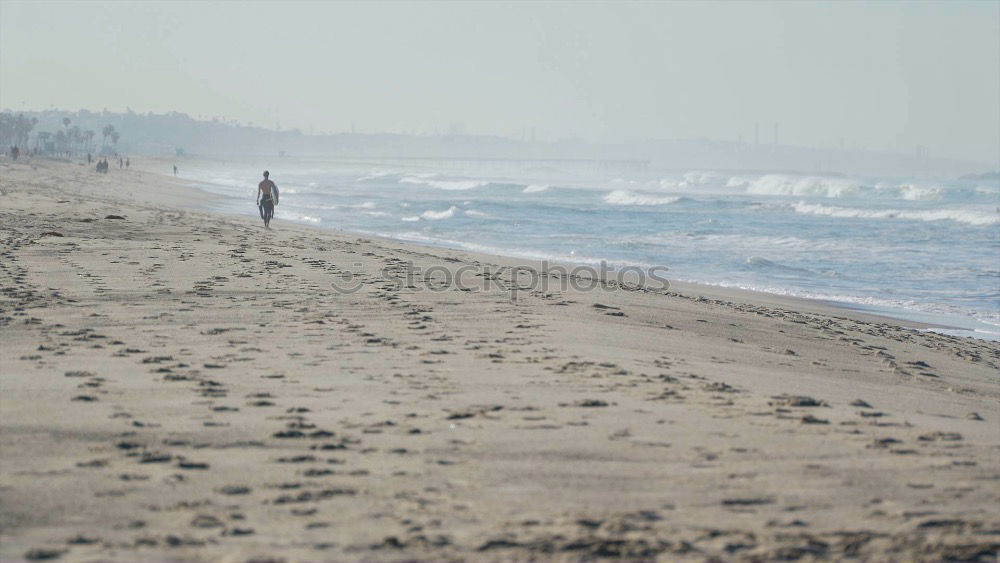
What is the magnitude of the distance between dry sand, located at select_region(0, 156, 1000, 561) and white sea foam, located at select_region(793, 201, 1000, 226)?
122 ft

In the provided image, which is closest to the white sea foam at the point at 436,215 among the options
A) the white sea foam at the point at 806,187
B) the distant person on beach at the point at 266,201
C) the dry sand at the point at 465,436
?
the distant person on beach at the point at 266,201

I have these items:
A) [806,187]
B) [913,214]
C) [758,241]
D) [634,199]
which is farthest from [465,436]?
[806,187]

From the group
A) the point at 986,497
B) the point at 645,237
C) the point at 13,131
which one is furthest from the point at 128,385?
the point at 13,131

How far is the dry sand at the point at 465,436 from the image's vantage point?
375 cm

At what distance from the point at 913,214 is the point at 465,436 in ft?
157

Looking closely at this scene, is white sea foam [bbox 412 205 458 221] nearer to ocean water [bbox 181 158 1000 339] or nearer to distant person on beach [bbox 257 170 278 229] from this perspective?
ocean water [bbox 181 158 1000 339]

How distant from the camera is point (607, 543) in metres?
3.68

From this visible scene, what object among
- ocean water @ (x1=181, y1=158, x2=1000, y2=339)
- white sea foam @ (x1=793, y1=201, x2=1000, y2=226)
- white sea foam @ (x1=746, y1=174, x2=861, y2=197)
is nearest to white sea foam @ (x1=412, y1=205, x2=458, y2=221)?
ocean water @ (x1=181, y1=158, x2=1000, y2=339)

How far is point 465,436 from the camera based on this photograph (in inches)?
197

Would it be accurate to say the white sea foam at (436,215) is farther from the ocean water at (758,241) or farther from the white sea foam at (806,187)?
the white sea foam at (806,187)

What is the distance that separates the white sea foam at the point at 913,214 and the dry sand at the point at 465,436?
122 ft

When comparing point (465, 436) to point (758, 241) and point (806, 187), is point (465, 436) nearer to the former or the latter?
point (758, 241)

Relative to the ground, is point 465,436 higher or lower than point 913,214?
lower

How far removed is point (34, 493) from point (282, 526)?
102 centimetres
